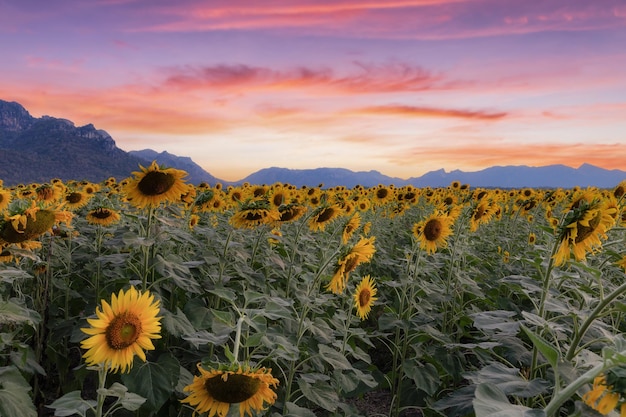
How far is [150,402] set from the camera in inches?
112

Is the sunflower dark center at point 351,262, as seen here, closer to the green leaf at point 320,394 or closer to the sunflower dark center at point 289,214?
the green leaf at point 320,394

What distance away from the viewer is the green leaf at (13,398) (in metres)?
2.42

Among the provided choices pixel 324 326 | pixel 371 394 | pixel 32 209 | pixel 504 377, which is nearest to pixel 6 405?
pixel 32 209

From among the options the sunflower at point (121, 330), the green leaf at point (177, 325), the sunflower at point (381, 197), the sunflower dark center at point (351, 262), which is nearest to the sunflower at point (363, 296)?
the sunflower dark center at point (351, 262)

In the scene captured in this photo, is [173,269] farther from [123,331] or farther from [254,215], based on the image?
[123,331]

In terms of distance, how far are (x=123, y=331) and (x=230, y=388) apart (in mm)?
635

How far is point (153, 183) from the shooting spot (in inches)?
147

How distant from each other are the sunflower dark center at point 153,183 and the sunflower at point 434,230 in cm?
310

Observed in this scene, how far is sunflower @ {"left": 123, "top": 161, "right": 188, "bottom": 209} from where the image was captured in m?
3.71

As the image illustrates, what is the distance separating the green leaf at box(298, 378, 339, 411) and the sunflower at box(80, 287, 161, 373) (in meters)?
1.47

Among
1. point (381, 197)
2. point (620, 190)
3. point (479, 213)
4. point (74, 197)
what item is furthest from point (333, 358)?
point (381, 197)

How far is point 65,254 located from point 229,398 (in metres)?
4.03

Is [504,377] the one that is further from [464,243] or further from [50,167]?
[50,167]

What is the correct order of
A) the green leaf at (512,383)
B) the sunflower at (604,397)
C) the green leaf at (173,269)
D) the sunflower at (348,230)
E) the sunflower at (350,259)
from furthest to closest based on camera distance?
1. the sunflower at (348,230)
2. the sunflower at (350,259)
3. the green leaf at (173,269)
4. the green leaf at (512,383)
5. the sunflower at (604,397)
